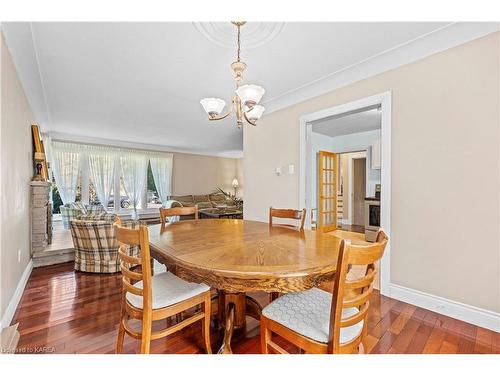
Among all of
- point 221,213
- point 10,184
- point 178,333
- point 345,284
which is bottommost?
point 178,333

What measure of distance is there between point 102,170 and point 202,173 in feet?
9.73

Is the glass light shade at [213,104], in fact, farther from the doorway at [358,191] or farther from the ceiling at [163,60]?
the doorway at [358,191]

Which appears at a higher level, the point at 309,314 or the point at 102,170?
the point at 102,170

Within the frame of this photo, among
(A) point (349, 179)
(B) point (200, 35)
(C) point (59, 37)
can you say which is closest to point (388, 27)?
(B) point (200, 35)

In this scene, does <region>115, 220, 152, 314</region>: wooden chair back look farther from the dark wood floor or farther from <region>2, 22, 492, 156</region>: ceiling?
<region>2, 22, 492, 156</region>: ceiling

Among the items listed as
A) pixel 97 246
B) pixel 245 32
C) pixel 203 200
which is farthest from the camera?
pixel 203 200

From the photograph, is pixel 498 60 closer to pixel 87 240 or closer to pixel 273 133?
pixel 273 133

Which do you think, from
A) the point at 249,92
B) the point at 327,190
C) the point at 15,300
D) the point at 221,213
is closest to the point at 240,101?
the point at 249,92

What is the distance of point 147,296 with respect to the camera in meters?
1.18

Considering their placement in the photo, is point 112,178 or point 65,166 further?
point 112,178

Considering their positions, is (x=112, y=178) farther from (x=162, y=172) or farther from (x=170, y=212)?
(x=170, y=212)

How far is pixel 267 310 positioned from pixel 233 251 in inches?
13.7

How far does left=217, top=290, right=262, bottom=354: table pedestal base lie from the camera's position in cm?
153

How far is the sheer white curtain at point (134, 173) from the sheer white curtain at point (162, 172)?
0.84 feet
